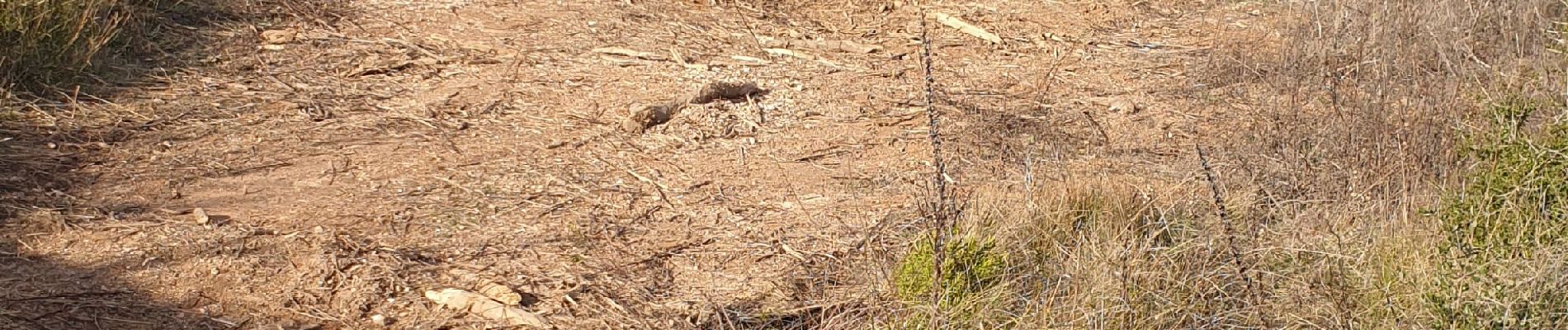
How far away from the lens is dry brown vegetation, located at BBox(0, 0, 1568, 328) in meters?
3.21

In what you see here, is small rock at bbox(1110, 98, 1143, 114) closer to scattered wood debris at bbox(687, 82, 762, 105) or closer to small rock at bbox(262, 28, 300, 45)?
scattered wood debris at bbox(687, 82, 762, 105)

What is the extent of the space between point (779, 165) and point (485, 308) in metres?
1.30

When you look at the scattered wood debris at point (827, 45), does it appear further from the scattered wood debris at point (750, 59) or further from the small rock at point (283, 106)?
the small rock at point (283, 106)

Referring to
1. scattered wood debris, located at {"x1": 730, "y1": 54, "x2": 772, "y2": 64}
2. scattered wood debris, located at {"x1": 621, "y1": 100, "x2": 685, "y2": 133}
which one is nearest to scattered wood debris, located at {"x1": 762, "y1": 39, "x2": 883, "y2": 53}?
scattered wood debris, located at {"x1": 730, "y1": 54, "x2": 772, "y2": 64}

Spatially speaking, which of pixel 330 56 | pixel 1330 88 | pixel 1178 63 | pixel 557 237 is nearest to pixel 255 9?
pixel 330 56

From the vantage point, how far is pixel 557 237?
147 inches

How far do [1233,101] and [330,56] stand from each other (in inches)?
125

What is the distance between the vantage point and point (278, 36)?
529cm

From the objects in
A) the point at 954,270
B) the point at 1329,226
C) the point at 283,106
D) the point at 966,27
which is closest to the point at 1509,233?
the point at 1329,226

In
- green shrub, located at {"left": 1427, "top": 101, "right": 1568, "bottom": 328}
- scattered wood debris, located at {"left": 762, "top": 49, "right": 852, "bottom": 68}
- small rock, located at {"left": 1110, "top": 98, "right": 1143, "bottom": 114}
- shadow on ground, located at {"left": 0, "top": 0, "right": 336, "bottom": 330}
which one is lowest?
scattered wood debris, located at {"left": 762, "top": 49, "right": 852, "bottom": 68}

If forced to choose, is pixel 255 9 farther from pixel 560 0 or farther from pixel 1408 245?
pixel 1408 245

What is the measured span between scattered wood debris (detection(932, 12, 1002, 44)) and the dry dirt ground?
0.06m

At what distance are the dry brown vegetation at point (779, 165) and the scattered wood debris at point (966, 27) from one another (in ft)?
0.31

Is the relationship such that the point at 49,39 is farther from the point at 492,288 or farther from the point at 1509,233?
the point at 1509,233
